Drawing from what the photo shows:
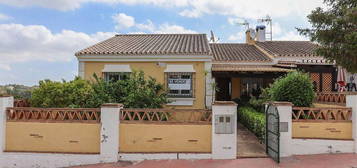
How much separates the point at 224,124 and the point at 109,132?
3552 millimetres

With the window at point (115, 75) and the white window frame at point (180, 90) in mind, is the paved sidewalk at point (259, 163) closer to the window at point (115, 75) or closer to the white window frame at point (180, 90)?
the white window frame at point (180, 90)

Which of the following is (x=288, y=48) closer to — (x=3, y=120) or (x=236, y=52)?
(x=236, y=52)

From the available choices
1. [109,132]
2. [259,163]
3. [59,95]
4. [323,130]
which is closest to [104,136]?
[109,132]

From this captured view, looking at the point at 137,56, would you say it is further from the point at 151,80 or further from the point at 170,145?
the point at 170,145

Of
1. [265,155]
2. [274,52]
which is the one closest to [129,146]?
[265,155]

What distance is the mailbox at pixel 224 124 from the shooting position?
7.78 m

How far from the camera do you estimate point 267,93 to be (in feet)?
37.5

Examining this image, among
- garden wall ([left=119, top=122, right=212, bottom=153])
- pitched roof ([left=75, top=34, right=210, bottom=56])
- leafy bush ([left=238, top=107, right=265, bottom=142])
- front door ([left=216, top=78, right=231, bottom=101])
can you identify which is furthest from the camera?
front door ([left=216, top=78, right=231, bottom=101])

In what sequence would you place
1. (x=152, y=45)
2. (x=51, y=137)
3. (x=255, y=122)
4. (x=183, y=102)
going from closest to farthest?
(x=51, y=137) < (x=255, y=122) < (x=183, y=102) < (x=152, y=45)

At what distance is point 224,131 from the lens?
783cm

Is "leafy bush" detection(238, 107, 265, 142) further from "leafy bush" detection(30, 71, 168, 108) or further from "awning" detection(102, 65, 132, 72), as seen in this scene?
"awning" detection(102, 65, 132, 72)

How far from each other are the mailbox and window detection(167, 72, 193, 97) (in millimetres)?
5186

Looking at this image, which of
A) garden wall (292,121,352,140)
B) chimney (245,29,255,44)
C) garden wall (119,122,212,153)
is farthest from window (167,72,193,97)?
chimney (245,29,255,44)

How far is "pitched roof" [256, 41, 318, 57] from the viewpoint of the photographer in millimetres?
16636
